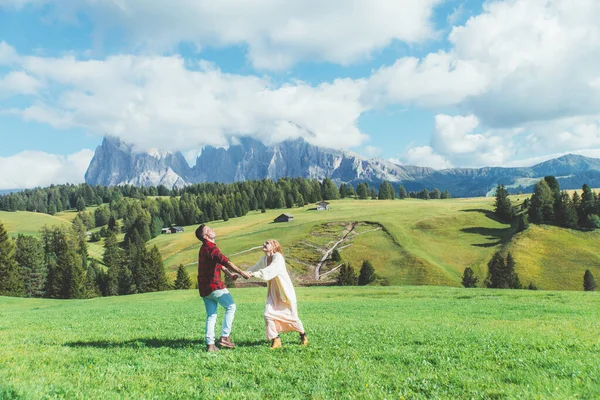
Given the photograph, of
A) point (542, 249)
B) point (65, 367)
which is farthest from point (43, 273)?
point (542, 249)

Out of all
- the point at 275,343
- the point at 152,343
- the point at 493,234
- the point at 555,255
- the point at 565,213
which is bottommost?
the point at 555,255

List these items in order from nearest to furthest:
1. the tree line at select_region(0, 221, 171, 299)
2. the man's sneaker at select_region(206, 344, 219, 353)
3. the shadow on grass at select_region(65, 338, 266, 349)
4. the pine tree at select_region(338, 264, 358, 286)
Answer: the man's sneaker at select_region(206, 344, 219, 353)
the shadow on grass at select_region(65, 338, 266, 349)
the tree line at select_region(0, 221, 171, 299)
the pine tree at select_region(338, 264, 358, 286)

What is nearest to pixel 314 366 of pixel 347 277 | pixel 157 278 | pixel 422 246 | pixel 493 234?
pixel 347 277

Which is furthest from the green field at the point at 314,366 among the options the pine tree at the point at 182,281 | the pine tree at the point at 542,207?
the pine tree at the point at 542,207

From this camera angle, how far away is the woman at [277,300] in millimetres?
12383

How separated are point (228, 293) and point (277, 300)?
5.39ft

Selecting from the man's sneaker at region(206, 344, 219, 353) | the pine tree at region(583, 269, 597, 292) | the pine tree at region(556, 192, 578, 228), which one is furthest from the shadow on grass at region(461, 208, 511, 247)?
the man's sneaker at region(206, 344, 219, 353)

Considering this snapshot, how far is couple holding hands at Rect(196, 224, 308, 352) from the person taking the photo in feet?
39.6

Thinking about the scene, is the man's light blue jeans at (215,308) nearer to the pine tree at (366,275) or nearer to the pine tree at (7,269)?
the pine tree at (366,275)

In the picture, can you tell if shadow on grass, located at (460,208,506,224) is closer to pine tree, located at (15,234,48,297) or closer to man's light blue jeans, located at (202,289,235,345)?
pine tree, located at (15,234,48,297)

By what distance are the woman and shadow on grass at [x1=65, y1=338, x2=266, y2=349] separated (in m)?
0.90

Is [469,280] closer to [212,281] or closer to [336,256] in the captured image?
[336,256]

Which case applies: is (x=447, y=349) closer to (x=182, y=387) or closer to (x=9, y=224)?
(x=182, y=387)

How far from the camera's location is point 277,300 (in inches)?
508
